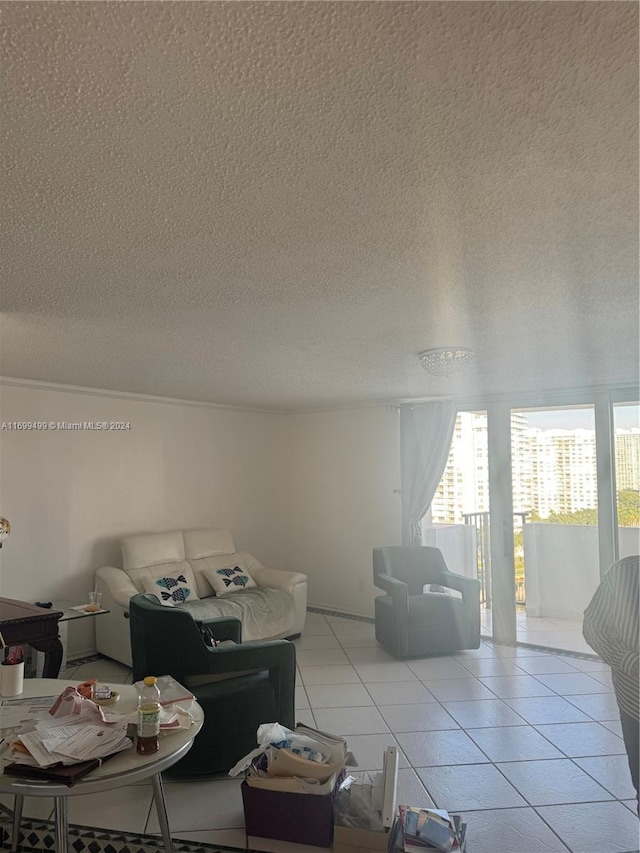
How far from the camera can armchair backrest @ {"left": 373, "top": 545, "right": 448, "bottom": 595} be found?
5.59 m

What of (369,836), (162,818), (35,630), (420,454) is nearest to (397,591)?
(420,454)

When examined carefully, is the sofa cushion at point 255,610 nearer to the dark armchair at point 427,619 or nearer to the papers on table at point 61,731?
the dark armchair at point 427,619

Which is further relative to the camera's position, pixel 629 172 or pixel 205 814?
pixel 205 814

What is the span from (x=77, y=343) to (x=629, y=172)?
295 centimetres

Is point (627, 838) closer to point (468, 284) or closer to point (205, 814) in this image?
point (205, 814)

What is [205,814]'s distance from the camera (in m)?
2.69

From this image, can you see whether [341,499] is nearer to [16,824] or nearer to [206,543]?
[206,543]

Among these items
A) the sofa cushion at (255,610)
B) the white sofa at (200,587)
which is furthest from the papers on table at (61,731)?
the sofa cushion at (255,610)

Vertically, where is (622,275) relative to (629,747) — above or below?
above

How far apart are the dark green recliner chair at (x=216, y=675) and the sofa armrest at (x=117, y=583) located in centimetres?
152

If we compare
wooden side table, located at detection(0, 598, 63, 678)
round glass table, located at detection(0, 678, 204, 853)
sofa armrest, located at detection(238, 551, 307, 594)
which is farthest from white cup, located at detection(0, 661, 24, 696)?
sofa armrest, located at detection(238, 551, 307, 594)

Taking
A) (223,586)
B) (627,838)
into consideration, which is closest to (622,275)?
(627,838)

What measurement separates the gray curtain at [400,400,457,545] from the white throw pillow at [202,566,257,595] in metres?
1.73

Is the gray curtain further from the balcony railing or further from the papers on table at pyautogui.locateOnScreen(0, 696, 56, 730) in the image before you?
the papers on table at pyautogui.locateOnScreen(0, 696, 56, 730)
